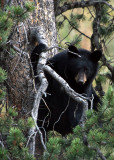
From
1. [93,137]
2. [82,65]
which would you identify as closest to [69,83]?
[82,65]

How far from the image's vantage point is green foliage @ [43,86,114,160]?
254 centimetres

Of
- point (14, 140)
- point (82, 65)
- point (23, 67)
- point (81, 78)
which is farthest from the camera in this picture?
point (82, 65)

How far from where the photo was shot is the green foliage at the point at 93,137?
2.54m

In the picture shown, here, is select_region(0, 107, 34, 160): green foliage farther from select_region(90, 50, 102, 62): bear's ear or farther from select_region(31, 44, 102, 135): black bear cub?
select_region(90, 50, 102, 62): bear's ear

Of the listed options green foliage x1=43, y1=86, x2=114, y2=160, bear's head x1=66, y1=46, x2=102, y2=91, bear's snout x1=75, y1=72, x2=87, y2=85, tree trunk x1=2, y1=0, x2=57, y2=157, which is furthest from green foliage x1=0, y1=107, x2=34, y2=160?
bear's head x1=66, y1=46, x2=102, y2=91

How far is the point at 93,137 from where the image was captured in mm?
2562

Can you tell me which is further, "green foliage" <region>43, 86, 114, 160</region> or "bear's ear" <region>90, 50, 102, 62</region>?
"bear's ear" <region>90, 50, 102, 62</region>

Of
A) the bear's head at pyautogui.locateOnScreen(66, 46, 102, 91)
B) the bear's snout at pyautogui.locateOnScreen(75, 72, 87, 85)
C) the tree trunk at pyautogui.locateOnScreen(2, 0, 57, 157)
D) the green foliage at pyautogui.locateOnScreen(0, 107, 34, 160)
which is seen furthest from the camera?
the bear's head at pyautogui.locateOnScreen(66, 46, 102, 91)

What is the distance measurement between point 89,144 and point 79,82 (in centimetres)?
149

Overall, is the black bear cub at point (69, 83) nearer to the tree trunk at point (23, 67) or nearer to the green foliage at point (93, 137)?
the tree trunk at point (23, 67)

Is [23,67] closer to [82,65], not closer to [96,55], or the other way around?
[82,65]

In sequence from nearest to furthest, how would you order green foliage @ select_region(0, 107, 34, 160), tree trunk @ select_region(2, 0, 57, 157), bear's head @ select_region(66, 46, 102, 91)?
green foliage @ select_region(0, 107, 34, 160), tree trunk @ select_region(2, 0, 57, 157), bear's head @ select_region(66, 46, 102, 91)

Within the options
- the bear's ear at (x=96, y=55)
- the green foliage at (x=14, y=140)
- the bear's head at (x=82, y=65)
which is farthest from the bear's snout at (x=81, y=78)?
the green foliage at (x=14, y=140)

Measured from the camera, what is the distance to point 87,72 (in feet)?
14.4
